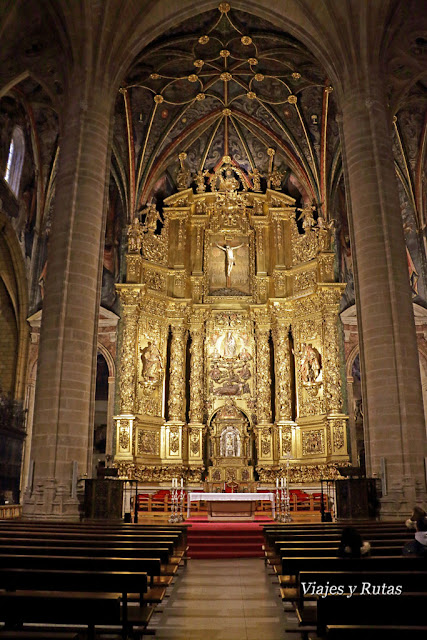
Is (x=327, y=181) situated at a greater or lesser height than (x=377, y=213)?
greater

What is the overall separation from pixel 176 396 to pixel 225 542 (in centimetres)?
963

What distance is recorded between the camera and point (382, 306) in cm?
1331

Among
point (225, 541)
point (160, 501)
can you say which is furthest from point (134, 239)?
point (225, 541)

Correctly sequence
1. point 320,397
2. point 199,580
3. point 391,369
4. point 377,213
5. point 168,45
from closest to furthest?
point 199,580 < point 391,369 < point 377,213 < point 168,45 < point 320,397

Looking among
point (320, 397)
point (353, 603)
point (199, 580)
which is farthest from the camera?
point (320, 397)

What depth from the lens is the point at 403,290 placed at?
530 inches

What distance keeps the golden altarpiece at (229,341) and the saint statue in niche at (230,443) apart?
38 millimetres

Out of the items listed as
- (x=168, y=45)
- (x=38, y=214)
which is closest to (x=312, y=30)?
(x=168, y=45)

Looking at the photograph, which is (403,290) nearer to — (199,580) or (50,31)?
(199,580)

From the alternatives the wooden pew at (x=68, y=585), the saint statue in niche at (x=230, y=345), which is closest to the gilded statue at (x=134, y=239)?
the saint statue in niche at (x=230, y=345)

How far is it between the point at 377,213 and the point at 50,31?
34.9ft

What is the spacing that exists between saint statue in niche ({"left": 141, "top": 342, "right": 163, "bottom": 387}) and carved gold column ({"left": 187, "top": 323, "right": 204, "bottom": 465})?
1.30 meters

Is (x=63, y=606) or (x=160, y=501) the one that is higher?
(x=63, y=606)

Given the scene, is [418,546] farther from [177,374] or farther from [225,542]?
[177,374]
